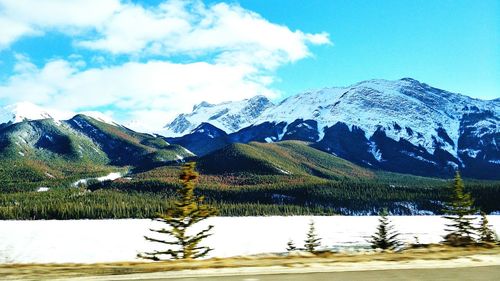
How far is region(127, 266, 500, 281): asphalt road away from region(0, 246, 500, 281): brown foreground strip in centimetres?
19

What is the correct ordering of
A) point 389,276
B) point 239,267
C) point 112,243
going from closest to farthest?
1. point 389,276
2. point 239,267
3. point 112,243

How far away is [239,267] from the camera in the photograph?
26.3ft

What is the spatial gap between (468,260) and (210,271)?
188 inches

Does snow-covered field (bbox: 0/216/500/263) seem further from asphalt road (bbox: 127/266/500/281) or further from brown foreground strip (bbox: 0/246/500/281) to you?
asphalt road (bbox: 127/266/500/281)

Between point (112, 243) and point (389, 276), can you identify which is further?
point (112, 243)

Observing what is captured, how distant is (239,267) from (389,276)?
252cm

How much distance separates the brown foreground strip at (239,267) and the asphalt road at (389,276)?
190 millimetres

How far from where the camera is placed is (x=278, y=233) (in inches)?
4513

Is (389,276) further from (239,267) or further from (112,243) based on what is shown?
(112,243)

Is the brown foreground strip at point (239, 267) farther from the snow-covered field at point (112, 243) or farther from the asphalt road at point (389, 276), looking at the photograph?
the snow-covered field at point (112, 243)

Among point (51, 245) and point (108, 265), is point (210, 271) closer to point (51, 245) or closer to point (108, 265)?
point (108, 265)

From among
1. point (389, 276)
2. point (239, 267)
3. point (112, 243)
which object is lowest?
point (112, 243)

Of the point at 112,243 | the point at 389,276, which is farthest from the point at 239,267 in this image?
the point at 112,243

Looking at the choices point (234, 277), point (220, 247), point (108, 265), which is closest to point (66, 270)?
point (108, 265)
